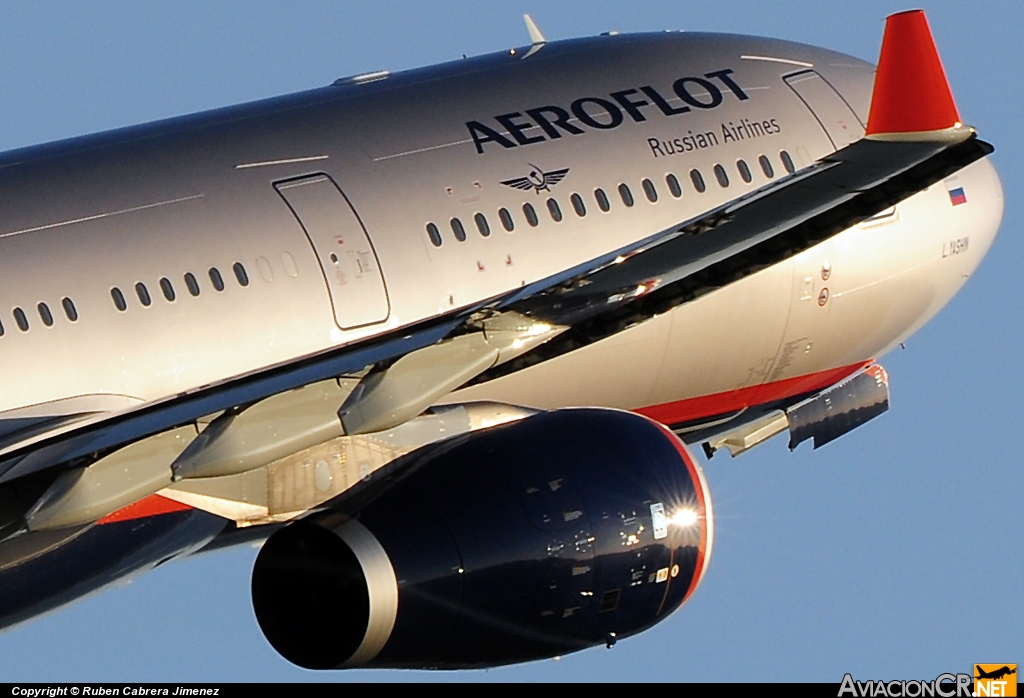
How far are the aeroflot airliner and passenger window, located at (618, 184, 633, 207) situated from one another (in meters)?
0.02

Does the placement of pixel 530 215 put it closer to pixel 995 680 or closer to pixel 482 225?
pixel 482 225

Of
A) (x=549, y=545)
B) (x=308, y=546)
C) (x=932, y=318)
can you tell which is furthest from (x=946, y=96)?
(x=932, y=318)

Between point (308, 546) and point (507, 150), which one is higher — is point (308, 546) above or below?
below

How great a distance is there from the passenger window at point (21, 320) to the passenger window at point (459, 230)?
14.7ft

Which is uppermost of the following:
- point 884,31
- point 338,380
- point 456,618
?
point 884,31

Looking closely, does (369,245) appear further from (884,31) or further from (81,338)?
(884,31)

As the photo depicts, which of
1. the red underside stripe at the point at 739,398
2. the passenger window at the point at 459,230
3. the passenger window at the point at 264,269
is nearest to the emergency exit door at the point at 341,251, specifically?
the passenger window at the point at 264,269

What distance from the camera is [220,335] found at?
1950 centimetres

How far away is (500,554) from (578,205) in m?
4.61

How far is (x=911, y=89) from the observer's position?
Result: 591 inches

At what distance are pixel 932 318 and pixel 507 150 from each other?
651cm

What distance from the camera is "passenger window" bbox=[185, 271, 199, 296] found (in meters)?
19.4

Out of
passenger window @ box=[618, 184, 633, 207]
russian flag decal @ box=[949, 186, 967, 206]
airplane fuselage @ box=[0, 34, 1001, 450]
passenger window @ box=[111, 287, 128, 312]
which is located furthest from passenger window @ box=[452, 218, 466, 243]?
russian flag decal @ box=[949, 186, 967, 206]

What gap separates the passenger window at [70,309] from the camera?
18.6 meters
